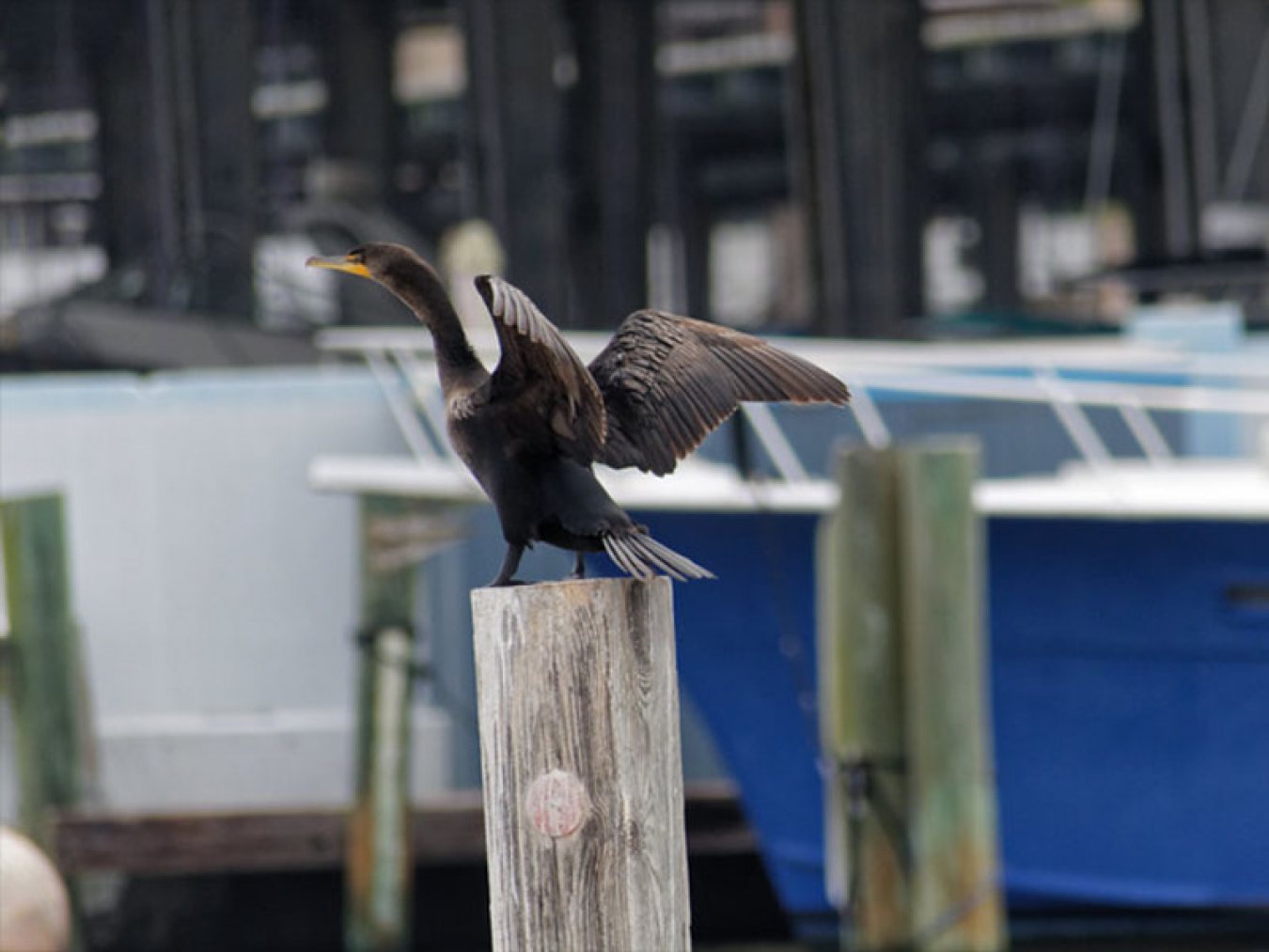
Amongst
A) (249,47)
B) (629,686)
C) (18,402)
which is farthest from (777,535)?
(249,47)

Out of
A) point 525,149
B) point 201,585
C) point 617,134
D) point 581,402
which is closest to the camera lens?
point 581,402

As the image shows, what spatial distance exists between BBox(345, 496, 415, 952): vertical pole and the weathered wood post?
6533mm

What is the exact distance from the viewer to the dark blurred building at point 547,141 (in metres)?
17.7

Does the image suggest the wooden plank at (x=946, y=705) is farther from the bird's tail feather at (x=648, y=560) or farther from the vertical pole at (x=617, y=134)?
the vertical pole at (x=617, y=134)

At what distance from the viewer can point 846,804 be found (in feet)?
29.4

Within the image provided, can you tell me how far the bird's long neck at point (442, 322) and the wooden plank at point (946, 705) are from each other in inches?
169

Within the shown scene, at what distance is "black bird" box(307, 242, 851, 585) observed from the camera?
437 centimetres

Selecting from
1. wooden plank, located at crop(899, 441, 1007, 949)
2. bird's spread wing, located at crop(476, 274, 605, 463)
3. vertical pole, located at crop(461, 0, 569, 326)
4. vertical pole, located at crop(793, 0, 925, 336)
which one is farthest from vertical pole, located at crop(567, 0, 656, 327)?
bird's spread wing, located at crop(476, 274, 605, 463)

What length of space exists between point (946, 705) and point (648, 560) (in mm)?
4885

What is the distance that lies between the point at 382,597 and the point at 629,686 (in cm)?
674

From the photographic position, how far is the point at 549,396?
14.3 feet

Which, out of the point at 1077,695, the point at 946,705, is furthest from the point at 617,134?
the point at 946,705

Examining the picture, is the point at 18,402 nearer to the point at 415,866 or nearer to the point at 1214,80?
the point at 415,866

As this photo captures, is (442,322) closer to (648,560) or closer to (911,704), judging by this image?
(648,560)
